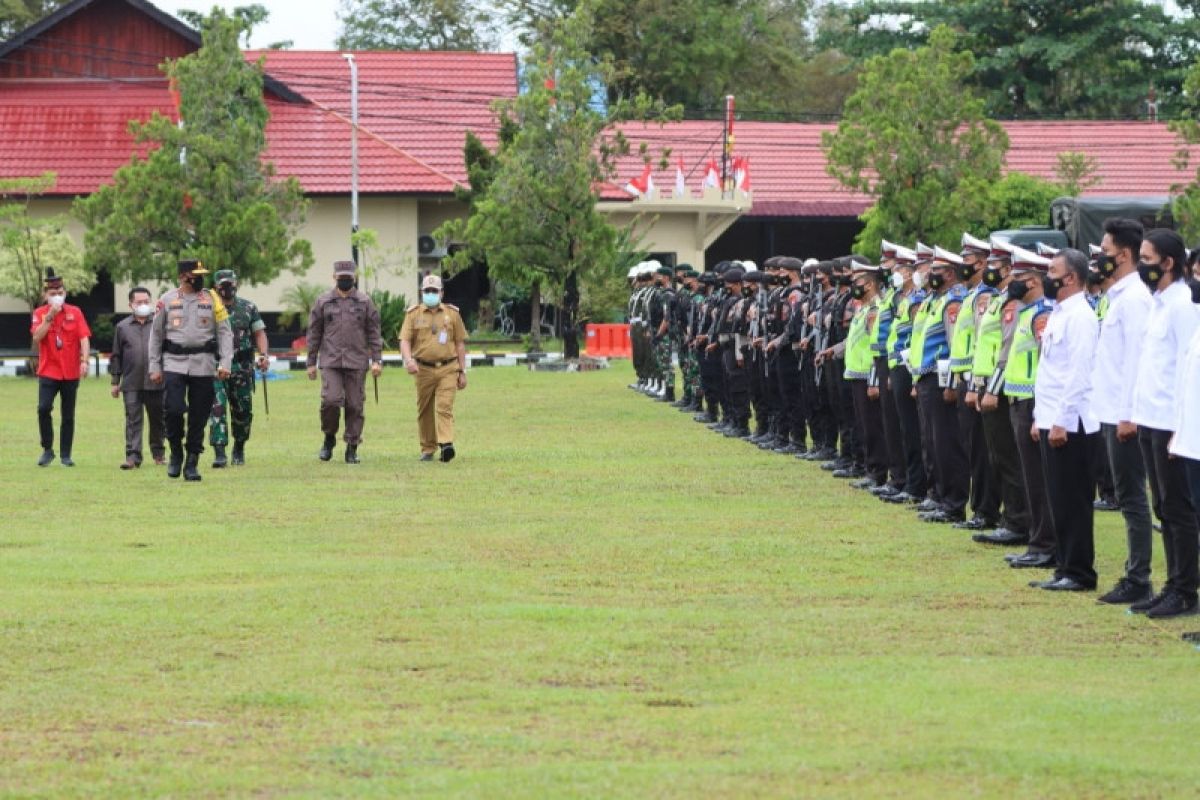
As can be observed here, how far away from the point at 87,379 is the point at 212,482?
21.9m

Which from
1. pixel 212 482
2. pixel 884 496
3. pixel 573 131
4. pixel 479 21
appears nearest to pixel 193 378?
pixel 212 482

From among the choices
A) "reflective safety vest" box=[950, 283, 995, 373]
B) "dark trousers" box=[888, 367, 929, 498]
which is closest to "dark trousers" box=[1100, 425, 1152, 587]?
"reflective safety vest" box=[950, 283, 995, 373]

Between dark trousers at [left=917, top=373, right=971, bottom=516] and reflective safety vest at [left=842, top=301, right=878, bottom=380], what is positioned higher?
reflective safety vest at [left=842, top=301, right=878, bottom=380]

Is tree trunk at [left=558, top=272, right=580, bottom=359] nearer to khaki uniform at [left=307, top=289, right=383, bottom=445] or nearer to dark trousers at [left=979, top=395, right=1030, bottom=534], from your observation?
khaki uniform at [left=307, top=289, right=383, bottom=445]

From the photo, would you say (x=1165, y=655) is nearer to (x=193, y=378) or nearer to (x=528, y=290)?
(x=193, y=378)

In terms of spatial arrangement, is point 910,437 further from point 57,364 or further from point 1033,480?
point 57,364

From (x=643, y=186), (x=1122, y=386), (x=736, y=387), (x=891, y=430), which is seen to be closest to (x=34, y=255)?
(x=643, y=186)

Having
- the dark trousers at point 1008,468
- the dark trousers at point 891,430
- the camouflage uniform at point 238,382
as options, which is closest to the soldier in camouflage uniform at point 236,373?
the camouflage uniform at point 238,382

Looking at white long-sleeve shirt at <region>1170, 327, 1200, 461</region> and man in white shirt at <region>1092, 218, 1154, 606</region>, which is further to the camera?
man in white shirt at <region>1092, 218, 1154, 606</region>

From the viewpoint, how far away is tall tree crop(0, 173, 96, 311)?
149 feet

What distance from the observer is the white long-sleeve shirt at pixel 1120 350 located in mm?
11930

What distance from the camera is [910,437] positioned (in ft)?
59.0

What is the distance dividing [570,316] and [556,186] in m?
2.75

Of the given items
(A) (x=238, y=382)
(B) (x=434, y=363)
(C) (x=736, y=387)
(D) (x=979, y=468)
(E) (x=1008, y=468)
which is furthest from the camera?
(C) (x=736, y=387)
